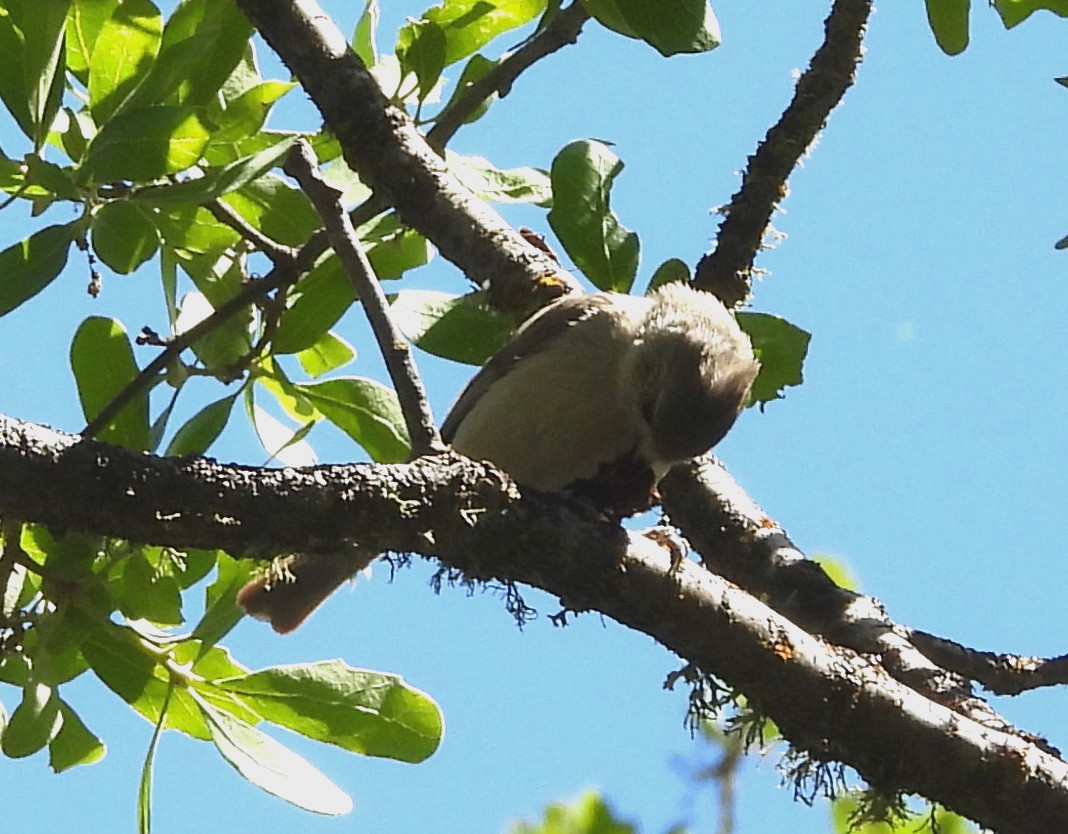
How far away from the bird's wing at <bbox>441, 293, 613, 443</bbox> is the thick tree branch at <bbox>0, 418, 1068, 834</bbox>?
0.95 meters

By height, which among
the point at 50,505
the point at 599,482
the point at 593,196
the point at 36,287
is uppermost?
the point at 593,196

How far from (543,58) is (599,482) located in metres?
0.92

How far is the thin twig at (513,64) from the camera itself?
288 cm

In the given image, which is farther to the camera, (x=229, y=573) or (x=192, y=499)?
(x=229, y=573)

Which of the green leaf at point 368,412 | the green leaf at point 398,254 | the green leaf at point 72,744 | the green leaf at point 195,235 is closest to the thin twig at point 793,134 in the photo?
the green leaf at point 398,254

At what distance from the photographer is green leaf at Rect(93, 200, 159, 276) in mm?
2436

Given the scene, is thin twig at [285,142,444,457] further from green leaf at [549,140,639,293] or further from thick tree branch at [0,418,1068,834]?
green leaf at [549,140,639,293]

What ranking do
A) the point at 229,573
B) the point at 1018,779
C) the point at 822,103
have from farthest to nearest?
the point at 822,103, the point at 229,573, the point at 1018,779

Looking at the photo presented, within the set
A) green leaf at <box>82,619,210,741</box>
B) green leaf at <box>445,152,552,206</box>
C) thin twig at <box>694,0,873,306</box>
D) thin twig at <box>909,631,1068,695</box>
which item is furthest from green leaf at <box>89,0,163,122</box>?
thin twig at <box>909,631,1068,695</box>

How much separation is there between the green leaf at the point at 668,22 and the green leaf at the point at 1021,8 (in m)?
0.62

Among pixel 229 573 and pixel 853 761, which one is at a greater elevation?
pixel 229 573

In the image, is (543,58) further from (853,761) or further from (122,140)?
(853,761)

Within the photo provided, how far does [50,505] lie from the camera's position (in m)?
1.69

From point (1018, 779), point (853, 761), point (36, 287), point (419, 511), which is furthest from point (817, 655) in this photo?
point (36, 287)
